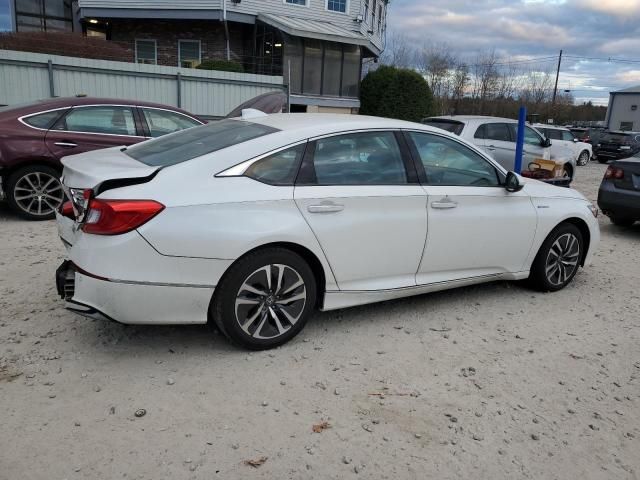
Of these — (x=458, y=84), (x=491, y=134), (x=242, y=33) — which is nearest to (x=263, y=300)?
(x=491, y=134)

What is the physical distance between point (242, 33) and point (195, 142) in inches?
793

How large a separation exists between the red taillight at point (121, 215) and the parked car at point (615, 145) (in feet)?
84.5

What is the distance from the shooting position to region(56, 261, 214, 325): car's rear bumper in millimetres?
3209

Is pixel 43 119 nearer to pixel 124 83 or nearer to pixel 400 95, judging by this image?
pixel 124 83

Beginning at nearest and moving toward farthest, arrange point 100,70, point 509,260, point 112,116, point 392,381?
point 392,381 → point 509,260 → point 112,116 → point 100,70

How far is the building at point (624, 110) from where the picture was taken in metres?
59.5

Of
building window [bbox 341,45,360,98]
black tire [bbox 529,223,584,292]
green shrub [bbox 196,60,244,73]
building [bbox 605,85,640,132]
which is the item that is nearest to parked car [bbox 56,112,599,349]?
black tire [bbox 529,223,584,292]

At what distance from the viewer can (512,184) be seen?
A: 4.66m

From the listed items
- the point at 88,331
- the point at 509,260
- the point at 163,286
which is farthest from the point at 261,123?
the point at 509,260

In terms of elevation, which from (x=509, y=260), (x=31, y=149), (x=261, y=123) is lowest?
(x=509, y=260)

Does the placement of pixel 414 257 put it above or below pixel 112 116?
below

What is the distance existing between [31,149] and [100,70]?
744 cm

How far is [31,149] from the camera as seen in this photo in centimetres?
669

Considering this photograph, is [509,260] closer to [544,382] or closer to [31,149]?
[544,382]
